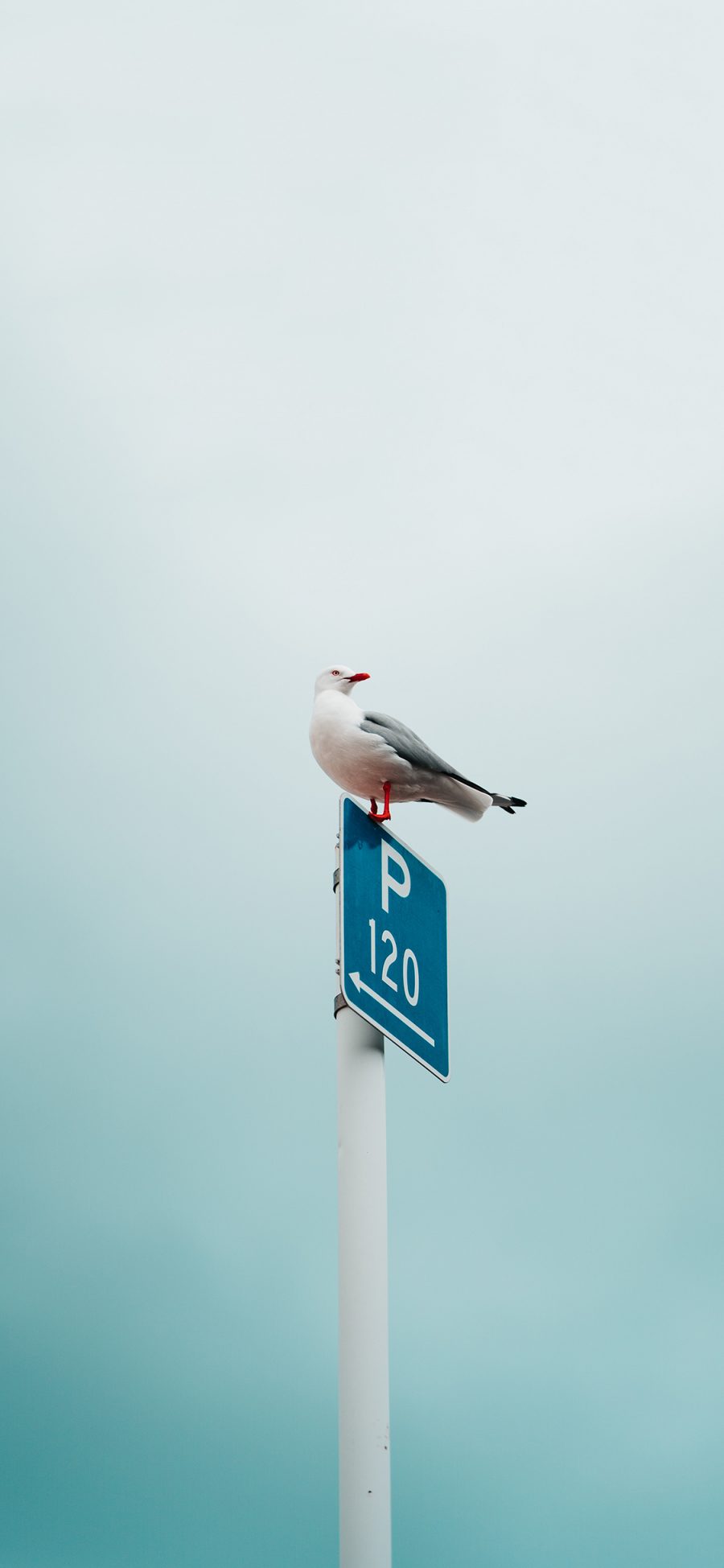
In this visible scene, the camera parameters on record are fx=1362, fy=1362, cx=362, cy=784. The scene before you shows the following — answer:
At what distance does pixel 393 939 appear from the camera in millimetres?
3311

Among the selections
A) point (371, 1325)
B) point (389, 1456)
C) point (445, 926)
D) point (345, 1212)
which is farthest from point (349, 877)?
point (389, 1456)

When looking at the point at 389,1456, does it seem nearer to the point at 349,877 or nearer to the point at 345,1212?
the point at 345,1212

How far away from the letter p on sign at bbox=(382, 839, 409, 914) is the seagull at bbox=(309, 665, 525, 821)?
46cm

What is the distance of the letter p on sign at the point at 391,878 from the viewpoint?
11.0 ft

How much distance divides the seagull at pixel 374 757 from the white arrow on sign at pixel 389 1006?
0.77 metres

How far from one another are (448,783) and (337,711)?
43 centimetres

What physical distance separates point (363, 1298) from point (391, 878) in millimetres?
985

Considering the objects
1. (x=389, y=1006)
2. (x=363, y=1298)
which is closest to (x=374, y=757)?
(x=389, y=1006)

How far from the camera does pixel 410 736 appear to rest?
4.08 m

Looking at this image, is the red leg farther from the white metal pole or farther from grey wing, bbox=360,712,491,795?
the white metal pole

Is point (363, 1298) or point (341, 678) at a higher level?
point (341, 678)

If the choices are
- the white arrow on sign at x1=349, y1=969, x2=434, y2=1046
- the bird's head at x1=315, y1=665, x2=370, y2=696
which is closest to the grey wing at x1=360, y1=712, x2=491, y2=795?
the bird's head at x1=315, y1=665, x2=370, y2=696

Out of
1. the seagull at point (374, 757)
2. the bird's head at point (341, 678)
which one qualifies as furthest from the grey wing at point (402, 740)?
the bird's head at point (341, 678)

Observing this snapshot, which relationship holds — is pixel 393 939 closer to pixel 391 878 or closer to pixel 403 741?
pixel 391 878
